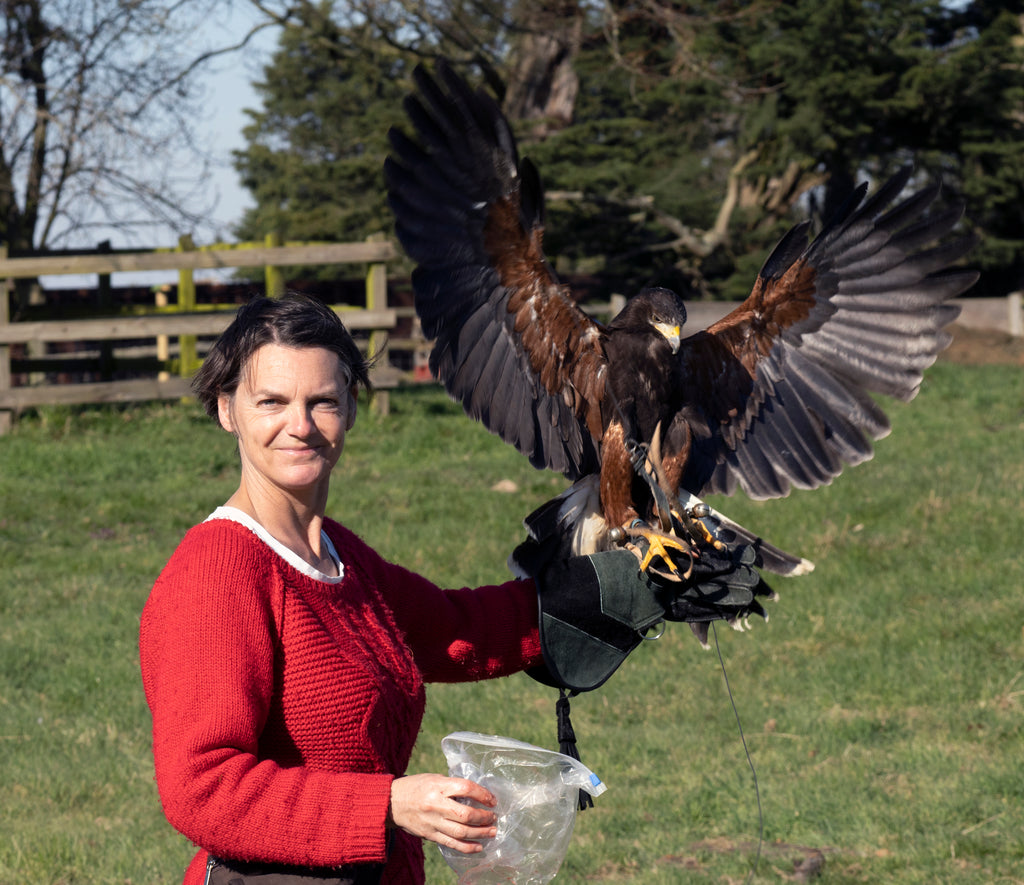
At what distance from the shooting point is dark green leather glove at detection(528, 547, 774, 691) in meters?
2.33

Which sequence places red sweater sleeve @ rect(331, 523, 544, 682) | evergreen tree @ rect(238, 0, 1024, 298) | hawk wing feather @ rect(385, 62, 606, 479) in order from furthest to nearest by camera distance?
1. evergreen tree @ rect(238, 0, 1024, 298)
2. hawk wing feather @ rect(385, 62, 606, 479)
3. red sweater sleeve @ rect(331, 523, 544, 682)

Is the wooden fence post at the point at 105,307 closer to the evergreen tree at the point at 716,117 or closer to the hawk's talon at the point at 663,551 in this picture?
the evergreen tree at the point at 716,117

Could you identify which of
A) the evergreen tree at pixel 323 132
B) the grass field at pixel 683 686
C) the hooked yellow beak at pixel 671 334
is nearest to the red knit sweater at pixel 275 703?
the hooked yellow beak at pixel 671 334

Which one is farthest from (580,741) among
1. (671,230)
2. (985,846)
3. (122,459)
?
(671,230)

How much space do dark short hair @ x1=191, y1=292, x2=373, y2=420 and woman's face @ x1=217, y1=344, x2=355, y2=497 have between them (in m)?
0.01

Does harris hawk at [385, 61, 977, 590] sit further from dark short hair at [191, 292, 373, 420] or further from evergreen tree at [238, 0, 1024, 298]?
evergreen tree at [238, 0, 1024, 298]

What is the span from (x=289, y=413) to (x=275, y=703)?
0.43 metres

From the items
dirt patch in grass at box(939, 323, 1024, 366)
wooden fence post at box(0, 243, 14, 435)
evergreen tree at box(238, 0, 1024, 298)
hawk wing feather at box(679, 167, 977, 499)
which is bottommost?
dirt patch in grass at box(939, 323, 1024, 366)

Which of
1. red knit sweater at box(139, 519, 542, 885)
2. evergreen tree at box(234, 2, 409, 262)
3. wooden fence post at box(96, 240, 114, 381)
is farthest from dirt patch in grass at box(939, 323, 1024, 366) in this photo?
red knit sweater at box(139, 519, 542, 885)

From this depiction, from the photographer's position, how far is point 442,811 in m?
1.52

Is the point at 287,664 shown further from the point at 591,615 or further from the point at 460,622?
the point at 591,615

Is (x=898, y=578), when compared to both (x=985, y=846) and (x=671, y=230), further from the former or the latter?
(x=671, y=230)

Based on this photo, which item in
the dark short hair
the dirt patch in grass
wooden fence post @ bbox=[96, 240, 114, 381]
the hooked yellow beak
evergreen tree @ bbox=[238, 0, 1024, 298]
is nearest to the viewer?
the dark short hair

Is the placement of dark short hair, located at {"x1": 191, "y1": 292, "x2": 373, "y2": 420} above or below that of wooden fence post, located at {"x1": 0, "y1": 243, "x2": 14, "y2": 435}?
above
